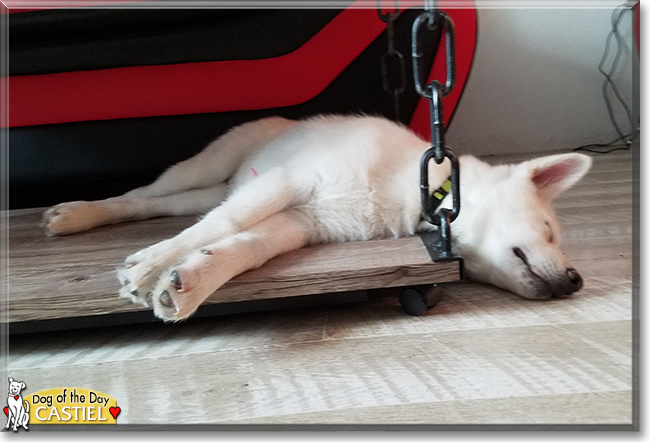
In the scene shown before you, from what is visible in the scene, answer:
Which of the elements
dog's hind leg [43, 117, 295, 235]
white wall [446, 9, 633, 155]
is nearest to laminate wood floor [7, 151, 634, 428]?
dog's hind leg [43, 117, 295, 235]

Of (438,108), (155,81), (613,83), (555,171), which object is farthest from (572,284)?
(613,83)

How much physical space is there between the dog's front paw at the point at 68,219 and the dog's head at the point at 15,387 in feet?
3.37

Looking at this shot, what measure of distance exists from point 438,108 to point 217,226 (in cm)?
75

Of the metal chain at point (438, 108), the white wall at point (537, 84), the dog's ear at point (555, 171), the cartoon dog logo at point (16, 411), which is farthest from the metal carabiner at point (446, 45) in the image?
the white wall at point (537, 84)

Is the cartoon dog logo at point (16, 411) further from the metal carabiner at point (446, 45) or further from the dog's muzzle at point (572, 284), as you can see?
the dog's muzzle at point (572, 284)

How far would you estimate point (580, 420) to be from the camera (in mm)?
997

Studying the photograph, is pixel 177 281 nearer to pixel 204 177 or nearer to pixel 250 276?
pixel 250 276

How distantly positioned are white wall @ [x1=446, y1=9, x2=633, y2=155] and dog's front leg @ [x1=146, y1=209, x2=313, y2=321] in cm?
337

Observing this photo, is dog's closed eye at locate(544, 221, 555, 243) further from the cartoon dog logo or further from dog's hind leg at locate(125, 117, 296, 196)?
the cartoon dog logo

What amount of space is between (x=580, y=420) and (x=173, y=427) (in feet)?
2.61

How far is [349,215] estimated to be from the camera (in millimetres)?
1886

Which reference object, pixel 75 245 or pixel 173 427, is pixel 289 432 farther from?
pixel 75 245

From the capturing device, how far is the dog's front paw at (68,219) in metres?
2.17

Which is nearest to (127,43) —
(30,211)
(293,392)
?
(30,211)
